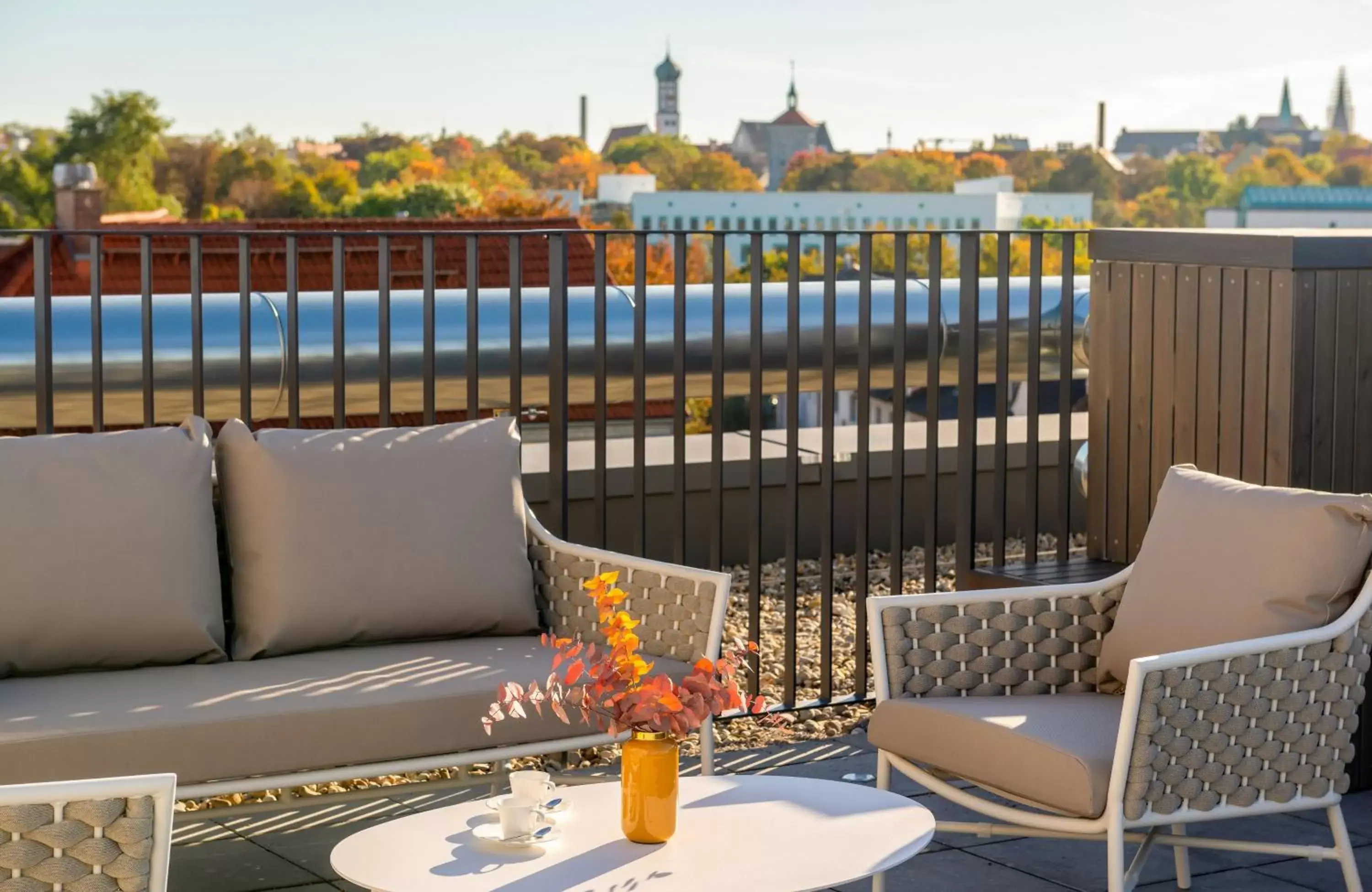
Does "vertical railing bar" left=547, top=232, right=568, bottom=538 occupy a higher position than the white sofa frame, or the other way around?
"vertical railing bar" left=547, top=232, right=568, bottom=538

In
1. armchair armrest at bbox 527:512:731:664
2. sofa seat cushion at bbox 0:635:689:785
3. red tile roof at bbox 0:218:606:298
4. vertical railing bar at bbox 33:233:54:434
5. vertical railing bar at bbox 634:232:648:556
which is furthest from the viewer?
red tile roof at bbox 0:218:606:298

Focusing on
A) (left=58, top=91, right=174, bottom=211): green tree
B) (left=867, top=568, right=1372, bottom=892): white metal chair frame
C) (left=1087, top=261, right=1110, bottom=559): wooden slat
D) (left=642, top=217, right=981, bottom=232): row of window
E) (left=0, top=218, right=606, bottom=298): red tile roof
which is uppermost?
(left=58, top=91, right=174, bottom=211): green tree

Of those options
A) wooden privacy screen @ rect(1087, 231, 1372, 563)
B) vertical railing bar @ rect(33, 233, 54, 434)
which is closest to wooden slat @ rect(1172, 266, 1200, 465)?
wooden privacy screen @ rect(1087, 231, 1372, 563)

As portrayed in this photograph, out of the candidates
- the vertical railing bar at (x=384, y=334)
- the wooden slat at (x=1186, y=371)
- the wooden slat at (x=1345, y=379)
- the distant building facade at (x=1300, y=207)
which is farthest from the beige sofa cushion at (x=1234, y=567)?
the distant building facade at (x=1300, y=207)

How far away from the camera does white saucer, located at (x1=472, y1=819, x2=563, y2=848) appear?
2.29 meters

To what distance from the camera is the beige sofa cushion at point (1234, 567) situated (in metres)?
2.99

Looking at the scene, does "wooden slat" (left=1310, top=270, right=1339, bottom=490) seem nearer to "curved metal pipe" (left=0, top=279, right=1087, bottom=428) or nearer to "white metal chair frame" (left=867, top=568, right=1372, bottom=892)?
"white metal chair frame" (left=867, top=568, right=1372, bottom=892)

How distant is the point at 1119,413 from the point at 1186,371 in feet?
0.89

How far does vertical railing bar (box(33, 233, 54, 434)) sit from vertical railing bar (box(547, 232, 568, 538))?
1.16 m

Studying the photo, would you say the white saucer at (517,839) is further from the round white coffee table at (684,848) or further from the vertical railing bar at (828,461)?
the vertical railing bar at (828,461)

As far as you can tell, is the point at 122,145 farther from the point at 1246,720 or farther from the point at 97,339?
the point at 1246,720

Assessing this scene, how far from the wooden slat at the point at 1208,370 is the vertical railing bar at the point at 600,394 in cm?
151

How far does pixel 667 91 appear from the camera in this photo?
260ft

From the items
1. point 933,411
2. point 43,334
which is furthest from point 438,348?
point 43,334
